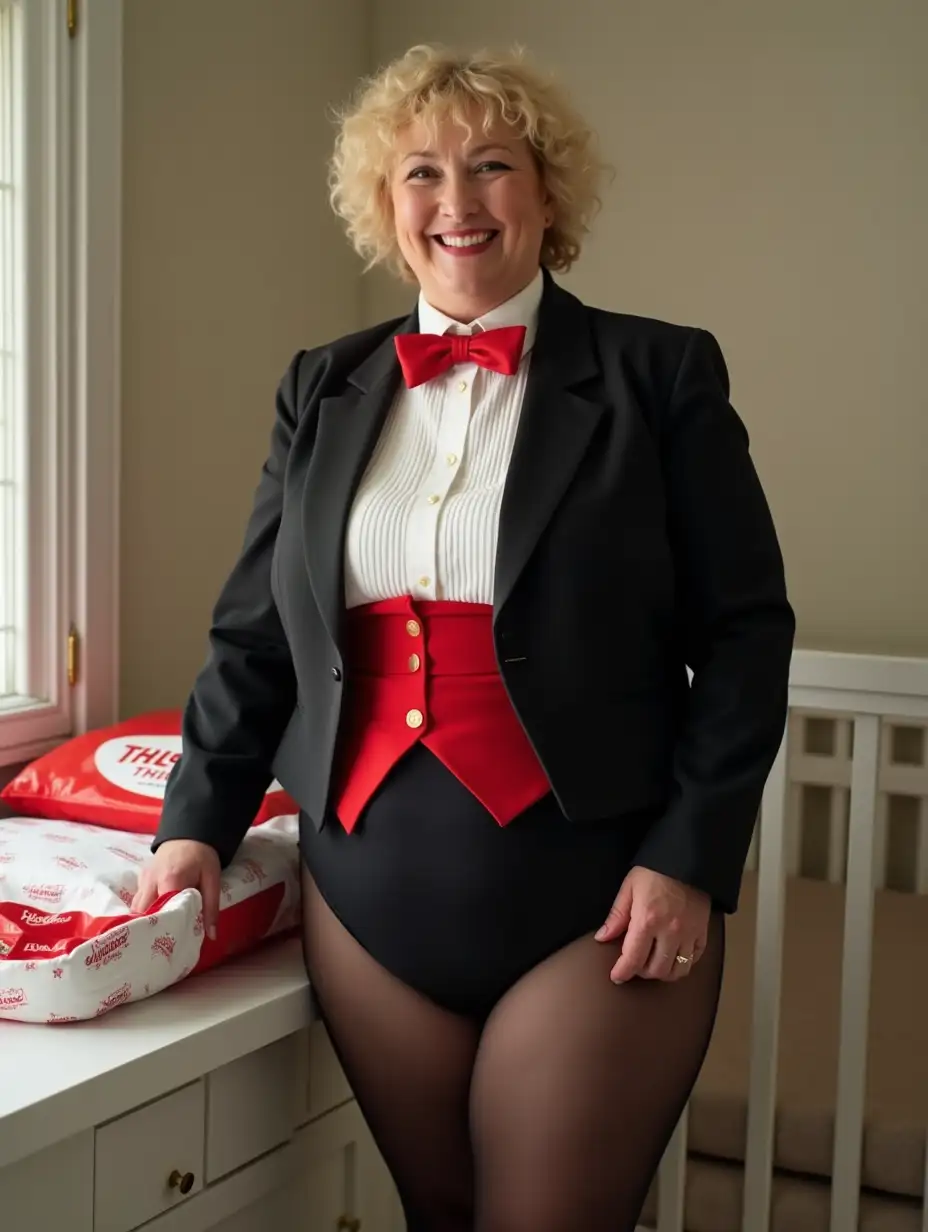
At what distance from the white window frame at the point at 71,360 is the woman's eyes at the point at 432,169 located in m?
0.83

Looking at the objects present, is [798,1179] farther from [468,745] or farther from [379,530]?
[379,530]

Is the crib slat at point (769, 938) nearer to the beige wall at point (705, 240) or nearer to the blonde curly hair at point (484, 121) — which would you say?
the blonde curly hair at point (484, 121)

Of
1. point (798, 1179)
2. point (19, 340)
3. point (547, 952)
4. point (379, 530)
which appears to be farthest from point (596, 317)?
point (798, 1179)

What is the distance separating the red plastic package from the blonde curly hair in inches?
30.6

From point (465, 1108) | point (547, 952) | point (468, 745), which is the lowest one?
point (465, 1108)

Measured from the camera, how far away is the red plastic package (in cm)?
184

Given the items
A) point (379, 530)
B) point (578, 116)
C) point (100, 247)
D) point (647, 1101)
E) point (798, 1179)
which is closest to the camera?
point (647, 1101)

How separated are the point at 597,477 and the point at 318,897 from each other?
56cm

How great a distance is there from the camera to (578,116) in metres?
1.54

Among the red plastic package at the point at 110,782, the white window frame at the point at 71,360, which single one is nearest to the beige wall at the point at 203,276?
the white window frame at the point at 71,360

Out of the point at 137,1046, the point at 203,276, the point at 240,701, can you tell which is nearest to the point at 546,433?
the point at 240,701

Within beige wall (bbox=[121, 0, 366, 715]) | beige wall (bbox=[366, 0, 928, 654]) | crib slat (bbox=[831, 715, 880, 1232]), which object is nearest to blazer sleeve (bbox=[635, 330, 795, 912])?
crib slat (bbox=[831, 715, 880, 1232])

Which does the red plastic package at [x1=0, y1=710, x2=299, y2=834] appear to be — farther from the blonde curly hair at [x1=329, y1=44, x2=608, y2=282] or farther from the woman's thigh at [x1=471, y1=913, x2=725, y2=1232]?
the blonde curly hair at [x1=329, y1=44, x2=608, y2=282]

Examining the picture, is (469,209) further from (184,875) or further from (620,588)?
(184,875)
